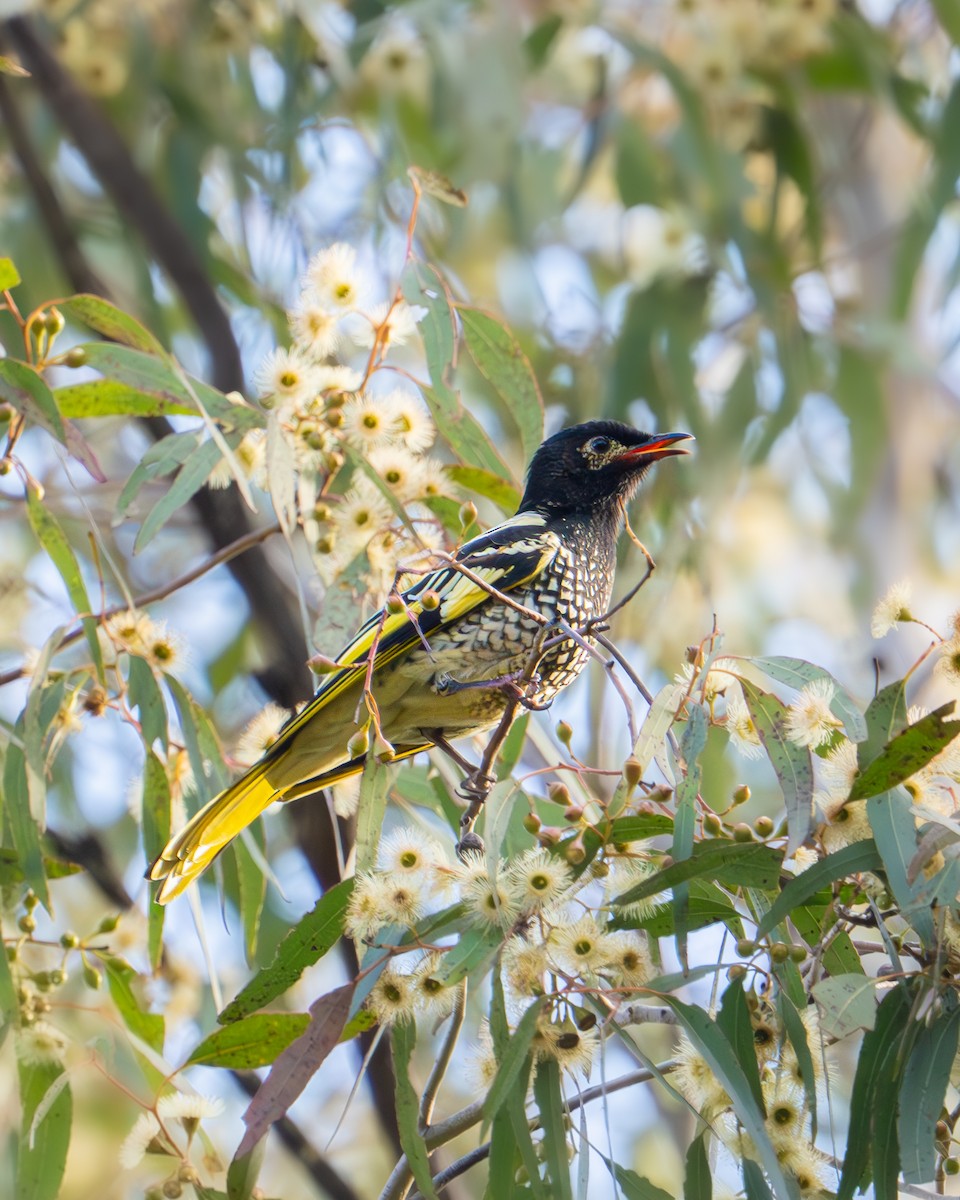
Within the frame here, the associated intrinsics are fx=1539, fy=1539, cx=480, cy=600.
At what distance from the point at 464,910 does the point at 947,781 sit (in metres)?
0.76

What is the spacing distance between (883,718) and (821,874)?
0.25 meters

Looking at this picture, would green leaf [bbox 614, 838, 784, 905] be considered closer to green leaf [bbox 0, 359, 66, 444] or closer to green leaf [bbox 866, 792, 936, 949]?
green leaf [bbox 866, 792, 936, 949]

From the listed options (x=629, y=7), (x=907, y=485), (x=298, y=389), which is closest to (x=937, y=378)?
(x=907, y=485)

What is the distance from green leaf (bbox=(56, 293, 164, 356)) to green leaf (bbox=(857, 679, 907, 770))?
1.57 m

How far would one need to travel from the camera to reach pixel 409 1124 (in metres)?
2.17

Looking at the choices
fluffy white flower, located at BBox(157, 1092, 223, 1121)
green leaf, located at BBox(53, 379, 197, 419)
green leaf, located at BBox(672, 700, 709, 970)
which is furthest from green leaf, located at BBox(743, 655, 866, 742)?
green leaf, located at BBox(53, 379, 197, 419)

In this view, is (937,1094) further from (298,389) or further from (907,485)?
(907,485)

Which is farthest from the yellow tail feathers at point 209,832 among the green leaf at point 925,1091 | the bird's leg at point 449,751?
the green leaf at point 925,1091

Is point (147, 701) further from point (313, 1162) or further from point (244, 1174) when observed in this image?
point (313, 1162)

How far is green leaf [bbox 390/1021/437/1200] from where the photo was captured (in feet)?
7.05

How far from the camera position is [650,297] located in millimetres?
5457

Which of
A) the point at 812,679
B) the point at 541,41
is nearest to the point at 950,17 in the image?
the point at 541,41

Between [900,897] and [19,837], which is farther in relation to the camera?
[19,837]

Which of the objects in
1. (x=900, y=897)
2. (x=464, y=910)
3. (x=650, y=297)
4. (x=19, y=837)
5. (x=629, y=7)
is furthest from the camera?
(x=629, y=7)
